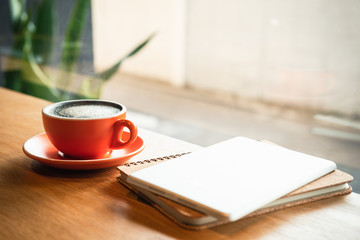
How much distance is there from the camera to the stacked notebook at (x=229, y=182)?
0.44m

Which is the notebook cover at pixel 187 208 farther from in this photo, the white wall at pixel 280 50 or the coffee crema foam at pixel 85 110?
the white wall at pixel 280 50

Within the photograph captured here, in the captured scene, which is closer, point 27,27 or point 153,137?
point 153,137

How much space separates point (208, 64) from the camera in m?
1.88

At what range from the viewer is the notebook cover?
438 mm

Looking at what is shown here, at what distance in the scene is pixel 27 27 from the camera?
6.38 ft

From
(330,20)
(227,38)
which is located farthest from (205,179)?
(227,38)

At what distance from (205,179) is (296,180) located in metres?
0.10

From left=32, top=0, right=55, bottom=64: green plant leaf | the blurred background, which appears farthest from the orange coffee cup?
left=32, top=0, right=55, bottom=64: green plant leaf

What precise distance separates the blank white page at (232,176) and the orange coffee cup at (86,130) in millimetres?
78

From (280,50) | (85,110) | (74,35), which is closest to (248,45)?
(280,50)

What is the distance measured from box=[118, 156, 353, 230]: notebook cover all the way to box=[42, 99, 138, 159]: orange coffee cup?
40mm

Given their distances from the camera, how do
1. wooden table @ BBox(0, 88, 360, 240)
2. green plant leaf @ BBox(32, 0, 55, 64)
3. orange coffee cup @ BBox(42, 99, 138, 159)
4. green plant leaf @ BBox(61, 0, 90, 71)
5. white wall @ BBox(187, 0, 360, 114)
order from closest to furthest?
wooden table @ BBox(0, 88, 360, 240) < orange coffee cup @ BBox(42, 99, 138, 159) < white wall @ BBox(187, 0, 360, 114) < green plant leaf @ BBox(61, 0, 90, 71) < green plant leaf @ BBox(32, 0, 55, 64)

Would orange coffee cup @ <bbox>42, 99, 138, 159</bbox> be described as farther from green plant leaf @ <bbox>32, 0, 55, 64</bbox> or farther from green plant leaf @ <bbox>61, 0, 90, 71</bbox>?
green plant leaf @ <bbox>32, 0, 55, 64</bbox>

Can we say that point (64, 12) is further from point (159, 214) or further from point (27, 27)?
point (159, 214)
